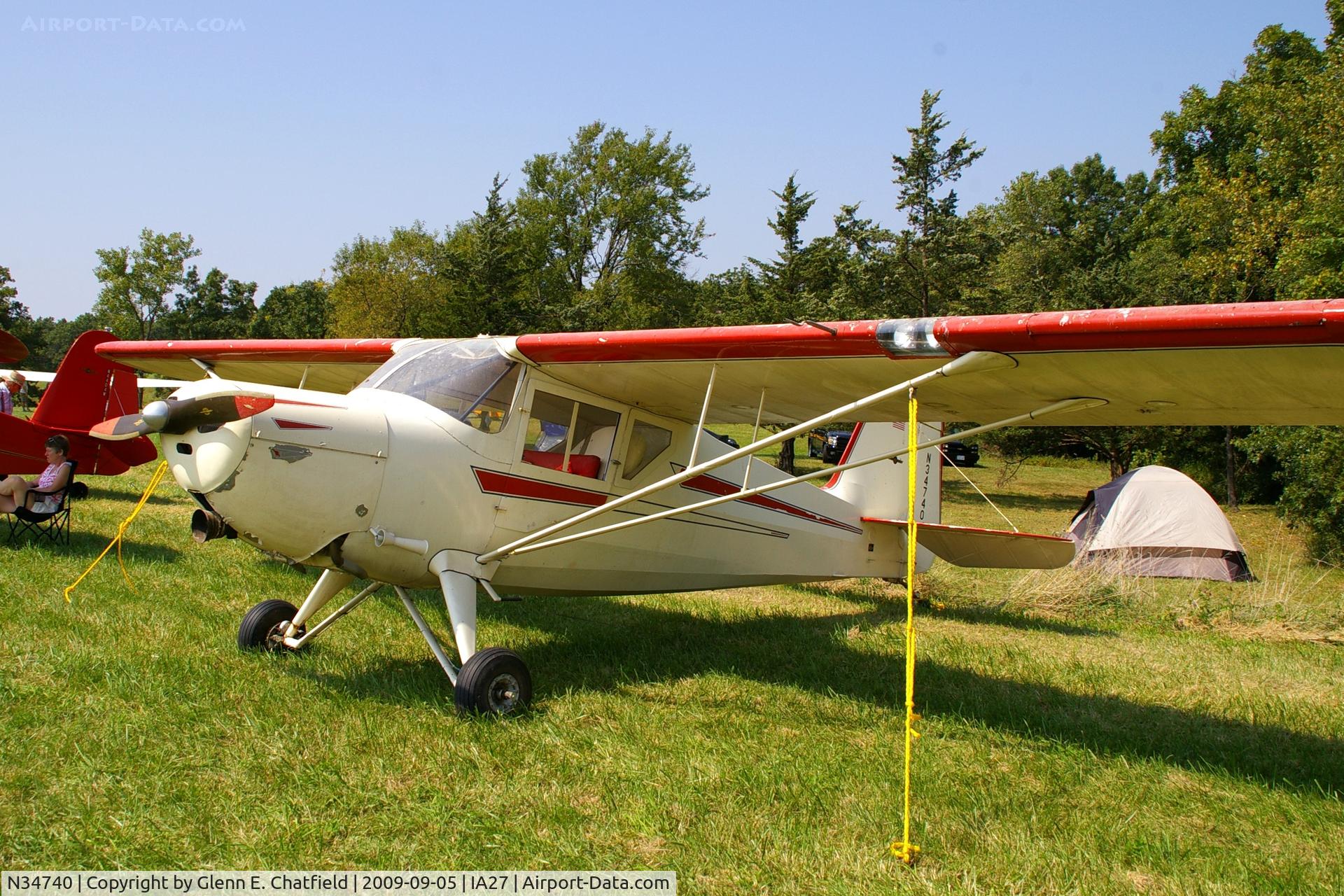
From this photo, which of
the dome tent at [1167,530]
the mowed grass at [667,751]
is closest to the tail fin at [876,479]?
the mowed grass at [667,751]

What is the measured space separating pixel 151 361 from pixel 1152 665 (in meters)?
9.80

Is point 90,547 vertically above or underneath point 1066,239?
underneath

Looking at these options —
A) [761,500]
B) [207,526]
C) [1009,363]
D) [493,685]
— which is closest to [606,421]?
[761,500]

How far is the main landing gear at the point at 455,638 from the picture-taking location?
479 cm

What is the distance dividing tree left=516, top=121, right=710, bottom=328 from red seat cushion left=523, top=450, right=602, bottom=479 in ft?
130

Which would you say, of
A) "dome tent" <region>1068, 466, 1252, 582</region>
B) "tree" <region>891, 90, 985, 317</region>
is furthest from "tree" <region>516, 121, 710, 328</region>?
"dome tent" <region>1068, 466, 1252, 582</region>

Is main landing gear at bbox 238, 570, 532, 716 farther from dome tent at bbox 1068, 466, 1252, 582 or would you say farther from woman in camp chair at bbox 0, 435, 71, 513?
dome tent at bbox 1068, 466, 1252, 582

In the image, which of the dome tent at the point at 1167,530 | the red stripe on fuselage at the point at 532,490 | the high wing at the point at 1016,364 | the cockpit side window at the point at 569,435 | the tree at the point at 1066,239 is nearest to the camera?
the high wing at the point at 1016,364

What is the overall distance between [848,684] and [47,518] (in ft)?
26.4

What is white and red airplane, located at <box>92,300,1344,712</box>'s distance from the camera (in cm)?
425

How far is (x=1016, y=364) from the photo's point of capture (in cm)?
446

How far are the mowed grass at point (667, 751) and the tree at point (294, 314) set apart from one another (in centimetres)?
6962

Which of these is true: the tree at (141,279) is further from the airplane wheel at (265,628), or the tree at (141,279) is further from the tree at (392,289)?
the airplane wheel at (265,628)

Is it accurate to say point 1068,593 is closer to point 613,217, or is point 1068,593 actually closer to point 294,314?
point 613,217
